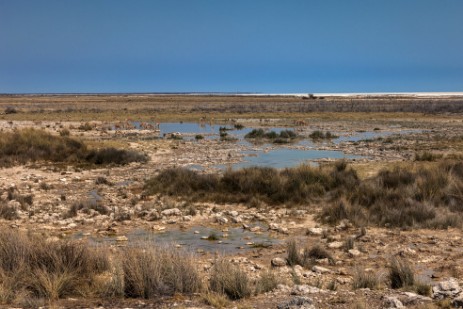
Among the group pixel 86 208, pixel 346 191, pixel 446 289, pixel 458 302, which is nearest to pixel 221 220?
pixel 86 208

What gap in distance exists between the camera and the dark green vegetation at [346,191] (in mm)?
11562

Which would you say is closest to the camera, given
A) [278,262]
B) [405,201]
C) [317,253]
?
[278,262]

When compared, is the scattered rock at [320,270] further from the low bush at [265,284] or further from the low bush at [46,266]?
the low bush at [46,266]

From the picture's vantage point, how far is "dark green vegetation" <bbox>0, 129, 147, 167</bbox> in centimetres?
2177

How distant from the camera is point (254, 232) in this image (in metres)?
11.2

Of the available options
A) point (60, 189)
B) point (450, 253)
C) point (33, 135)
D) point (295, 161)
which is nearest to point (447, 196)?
point (450, 253)

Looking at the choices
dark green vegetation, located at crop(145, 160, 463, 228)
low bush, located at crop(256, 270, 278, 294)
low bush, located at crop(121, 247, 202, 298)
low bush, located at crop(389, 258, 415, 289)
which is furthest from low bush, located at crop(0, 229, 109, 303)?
dark green vegetation, located at crop(145, 160, 463, 228)

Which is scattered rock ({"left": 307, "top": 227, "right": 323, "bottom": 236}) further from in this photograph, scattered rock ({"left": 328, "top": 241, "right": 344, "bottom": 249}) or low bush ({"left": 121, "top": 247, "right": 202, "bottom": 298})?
low bush ({"left": 121, "top": 247, "right": 202, "bottom": 298})

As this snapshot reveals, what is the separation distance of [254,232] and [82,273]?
510cm

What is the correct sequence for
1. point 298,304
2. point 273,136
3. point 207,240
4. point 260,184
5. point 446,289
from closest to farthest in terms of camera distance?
point 298,304 < point 446,289 < point 207,240 < point 260,184 < point 273,136

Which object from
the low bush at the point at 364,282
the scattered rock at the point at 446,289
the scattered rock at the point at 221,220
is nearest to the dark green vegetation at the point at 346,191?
the scattered rock at the point at 221,220

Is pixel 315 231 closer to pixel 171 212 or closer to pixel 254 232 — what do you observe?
pixel 254 232

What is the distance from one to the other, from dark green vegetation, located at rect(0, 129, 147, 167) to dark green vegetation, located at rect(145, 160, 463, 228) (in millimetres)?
6654

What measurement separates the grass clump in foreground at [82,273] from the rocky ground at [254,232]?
1.00 feet
